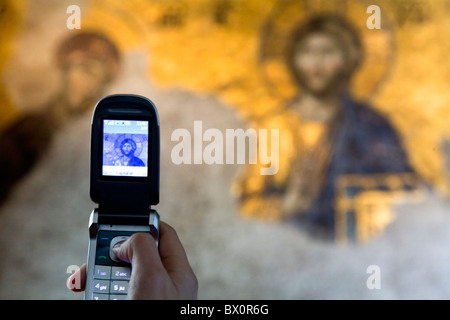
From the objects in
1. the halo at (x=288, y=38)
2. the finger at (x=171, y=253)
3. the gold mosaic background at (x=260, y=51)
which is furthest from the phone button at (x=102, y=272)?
the halo at (x=288, y=38)

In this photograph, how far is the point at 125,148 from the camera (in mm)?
1312

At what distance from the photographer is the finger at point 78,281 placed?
109 cm

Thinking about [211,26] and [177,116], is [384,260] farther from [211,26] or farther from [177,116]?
[211,26]

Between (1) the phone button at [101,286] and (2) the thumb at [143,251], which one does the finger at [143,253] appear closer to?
(2) the thumb at [143,251]

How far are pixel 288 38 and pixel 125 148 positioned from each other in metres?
3.83

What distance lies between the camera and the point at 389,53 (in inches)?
192

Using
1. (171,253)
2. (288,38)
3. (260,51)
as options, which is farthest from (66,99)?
(171,253)

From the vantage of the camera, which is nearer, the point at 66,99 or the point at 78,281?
the point at 78,281

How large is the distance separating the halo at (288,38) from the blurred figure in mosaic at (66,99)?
1409mm

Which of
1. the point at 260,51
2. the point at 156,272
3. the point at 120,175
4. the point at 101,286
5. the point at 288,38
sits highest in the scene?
the point at 288,38

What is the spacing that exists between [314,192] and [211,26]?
5.85 feet

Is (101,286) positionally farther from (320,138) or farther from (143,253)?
(320,138)

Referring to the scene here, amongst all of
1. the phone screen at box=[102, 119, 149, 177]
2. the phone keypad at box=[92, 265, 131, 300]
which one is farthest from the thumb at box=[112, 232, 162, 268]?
the phone screen at box=[102, 119, 149, 177]

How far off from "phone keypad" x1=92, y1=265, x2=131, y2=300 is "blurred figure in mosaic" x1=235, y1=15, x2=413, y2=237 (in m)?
3.67
